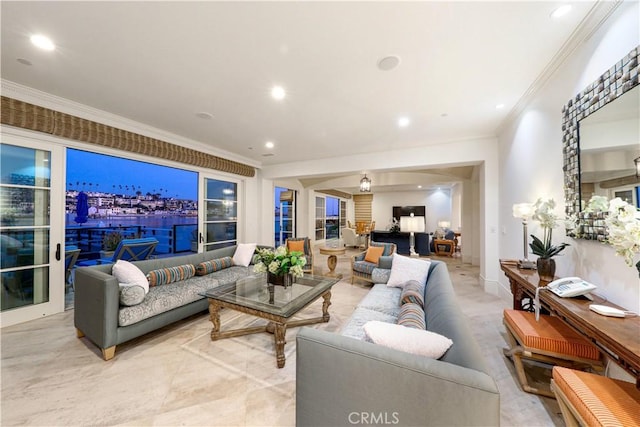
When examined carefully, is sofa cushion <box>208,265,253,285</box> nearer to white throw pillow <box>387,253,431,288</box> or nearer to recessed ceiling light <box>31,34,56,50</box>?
white throw pillow <box>387,253,431,288</box>

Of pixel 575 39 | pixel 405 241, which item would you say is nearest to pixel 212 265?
pixel 575 39

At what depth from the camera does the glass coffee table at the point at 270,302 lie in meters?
2.01

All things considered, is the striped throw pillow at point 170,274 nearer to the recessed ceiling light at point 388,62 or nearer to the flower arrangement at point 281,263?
the flower arrangement at point 281,263

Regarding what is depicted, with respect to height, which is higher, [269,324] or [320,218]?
[320,218]

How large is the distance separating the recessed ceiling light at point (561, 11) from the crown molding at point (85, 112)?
4797 millimetres

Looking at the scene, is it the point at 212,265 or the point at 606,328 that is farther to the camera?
the point at 212,265

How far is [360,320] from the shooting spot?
6.43 feet

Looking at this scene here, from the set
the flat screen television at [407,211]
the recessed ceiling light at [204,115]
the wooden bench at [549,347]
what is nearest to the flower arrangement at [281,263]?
the wooden bench at [549,347]

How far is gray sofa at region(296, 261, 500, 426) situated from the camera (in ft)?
2.71

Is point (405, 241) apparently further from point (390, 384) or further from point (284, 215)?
point (390, 384)

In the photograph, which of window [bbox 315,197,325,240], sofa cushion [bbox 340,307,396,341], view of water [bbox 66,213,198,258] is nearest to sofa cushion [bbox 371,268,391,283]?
sofa cushion [bbox 340,307,396,341]

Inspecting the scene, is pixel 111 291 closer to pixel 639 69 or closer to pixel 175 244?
pixel 175 244

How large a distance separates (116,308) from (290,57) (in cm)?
280

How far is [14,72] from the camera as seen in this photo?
227cm
